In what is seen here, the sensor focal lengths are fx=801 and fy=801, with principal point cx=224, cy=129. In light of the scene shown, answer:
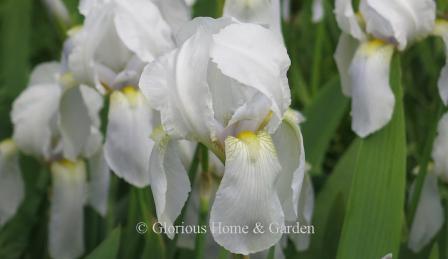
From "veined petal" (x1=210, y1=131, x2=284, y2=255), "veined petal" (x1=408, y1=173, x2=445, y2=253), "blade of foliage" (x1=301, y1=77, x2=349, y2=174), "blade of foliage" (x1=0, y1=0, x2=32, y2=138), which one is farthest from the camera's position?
"blade of foliage" (x1=0, y1=0, x2=32, y2=138)

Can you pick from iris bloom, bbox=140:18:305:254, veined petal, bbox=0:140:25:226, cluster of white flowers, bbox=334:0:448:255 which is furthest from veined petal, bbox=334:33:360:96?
veined petal, bbox=0:140:25:226

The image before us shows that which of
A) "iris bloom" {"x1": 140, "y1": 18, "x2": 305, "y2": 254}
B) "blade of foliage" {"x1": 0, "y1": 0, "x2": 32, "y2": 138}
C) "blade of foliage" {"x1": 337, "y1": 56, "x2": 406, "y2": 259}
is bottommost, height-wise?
"blade of foliage" {"x1": 0, "y1": 0, "x2": 32, "y2": 138}

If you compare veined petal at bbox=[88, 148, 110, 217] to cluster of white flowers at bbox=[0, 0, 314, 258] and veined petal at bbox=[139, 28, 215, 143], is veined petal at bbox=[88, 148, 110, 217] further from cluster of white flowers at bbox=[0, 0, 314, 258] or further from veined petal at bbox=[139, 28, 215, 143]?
veined petal at bbox=[139, 28, 215, 143]

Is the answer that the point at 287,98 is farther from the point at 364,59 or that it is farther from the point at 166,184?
the point at 364,59

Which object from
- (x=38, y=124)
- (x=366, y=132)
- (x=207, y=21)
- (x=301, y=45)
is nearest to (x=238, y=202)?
(x=207, y=21)

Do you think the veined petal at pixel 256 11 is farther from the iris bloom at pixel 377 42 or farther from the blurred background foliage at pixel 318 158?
the iris bloom at pixel 377 42

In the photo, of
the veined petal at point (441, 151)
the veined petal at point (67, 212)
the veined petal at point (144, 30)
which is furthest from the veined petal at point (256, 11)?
the veined petal at point (67, 212)
